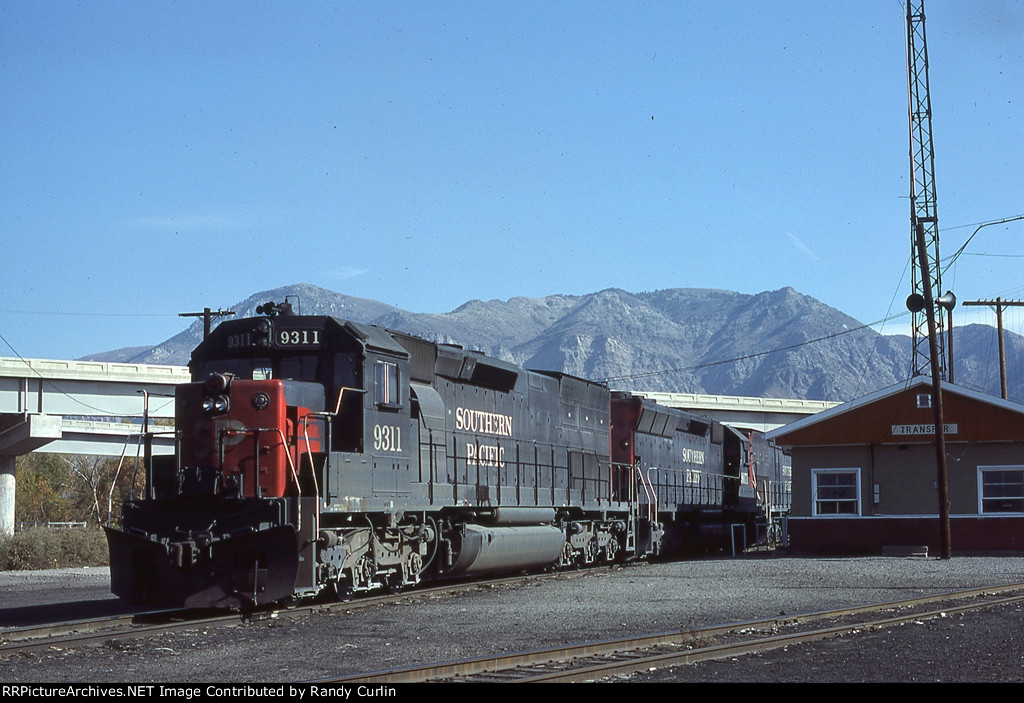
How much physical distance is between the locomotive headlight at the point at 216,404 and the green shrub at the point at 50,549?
17.7 meters

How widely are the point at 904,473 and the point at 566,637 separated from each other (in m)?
21.6

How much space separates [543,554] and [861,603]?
6489 mm

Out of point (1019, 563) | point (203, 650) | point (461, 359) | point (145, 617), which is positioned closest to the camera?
point (203, 650)

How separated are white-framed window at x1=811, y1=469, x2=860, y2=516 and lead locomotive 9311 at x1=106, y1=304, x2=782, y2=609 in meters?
12.3

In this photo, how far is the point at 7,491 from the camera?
3803 cm

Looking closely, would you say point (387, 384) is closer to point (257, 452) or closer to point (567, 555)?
point (257, 452)

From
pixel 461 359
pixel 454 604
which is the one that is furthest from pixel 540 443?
pixel 454 604

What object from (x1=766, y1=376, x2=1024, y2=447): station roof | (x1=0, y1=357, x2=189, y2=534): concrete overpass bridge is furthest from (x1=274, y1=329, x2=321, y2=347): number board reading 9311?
(x1=0, y1=357, x2=189, y2=534): concrete overpass bridge

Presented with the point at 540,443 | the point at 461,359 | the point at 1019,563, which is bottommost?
the point at 1019,563

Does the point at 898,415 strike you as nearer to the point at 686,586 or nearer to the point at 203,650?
the point at 686,586

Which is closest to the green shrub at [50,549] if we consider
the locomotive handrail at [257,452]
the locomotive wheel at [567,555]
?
the locomotive wheel at [567,555]

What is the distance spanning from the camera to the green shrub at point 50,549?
2947cm
